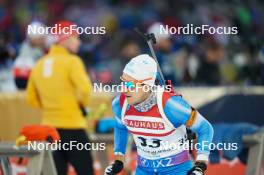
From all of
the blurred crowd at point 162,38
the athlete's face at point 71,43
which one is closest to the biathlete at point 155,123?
the athlete's face at point 71,43

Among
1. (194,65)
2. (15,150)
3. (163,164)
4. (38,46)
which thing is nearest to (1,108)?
(38,46)

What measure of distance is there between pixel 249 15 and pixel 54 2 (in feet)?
15.9

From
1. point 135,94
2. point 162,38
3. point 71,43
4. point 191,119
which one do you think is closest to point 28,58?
point 162,38

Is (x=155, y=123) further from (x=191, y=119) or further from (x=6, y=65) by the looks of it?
(x=6, y=65)

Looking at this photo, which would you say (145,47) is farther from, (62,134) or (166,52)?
(62,134)

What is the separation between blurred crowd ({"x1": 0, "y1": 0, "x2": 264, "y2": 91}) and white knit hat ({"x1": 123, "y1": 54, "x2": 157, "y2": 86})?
5185mm

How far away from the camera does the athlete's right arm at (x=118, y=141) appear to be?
794 cm

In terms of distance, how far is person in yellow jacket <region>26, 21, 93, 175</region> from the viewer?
9.86 m

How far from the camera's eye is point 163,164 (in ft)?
25.8

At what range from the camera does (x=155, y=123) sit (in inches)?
304

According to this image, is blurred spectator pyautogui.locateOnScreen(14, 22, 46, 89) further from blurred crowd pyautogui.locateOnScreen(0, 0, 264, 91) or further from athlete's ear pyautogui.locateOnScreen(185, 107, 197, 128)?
athlete's ear pyautogui.locateOnScreen(185, 107, 197, 128)

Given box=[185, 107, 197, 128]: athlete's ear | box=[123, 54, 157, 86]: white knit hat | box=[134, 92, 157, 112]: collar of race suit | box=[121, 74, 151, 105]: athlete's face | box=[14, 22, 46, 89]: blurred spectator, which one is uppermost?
box=[123, 54, 157, 86]: white knit hat

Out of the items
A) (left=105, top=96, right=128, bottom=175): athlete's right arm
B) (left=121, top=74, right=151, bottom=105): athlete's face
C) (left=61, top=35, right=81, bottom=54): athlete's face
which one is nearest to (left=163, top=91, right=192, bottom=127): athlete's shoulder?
(left=121, top=74, right=151, bottom=105): athlete's face

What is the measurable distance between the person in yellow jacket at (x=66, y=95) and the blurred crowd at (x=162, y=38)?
308 cm
